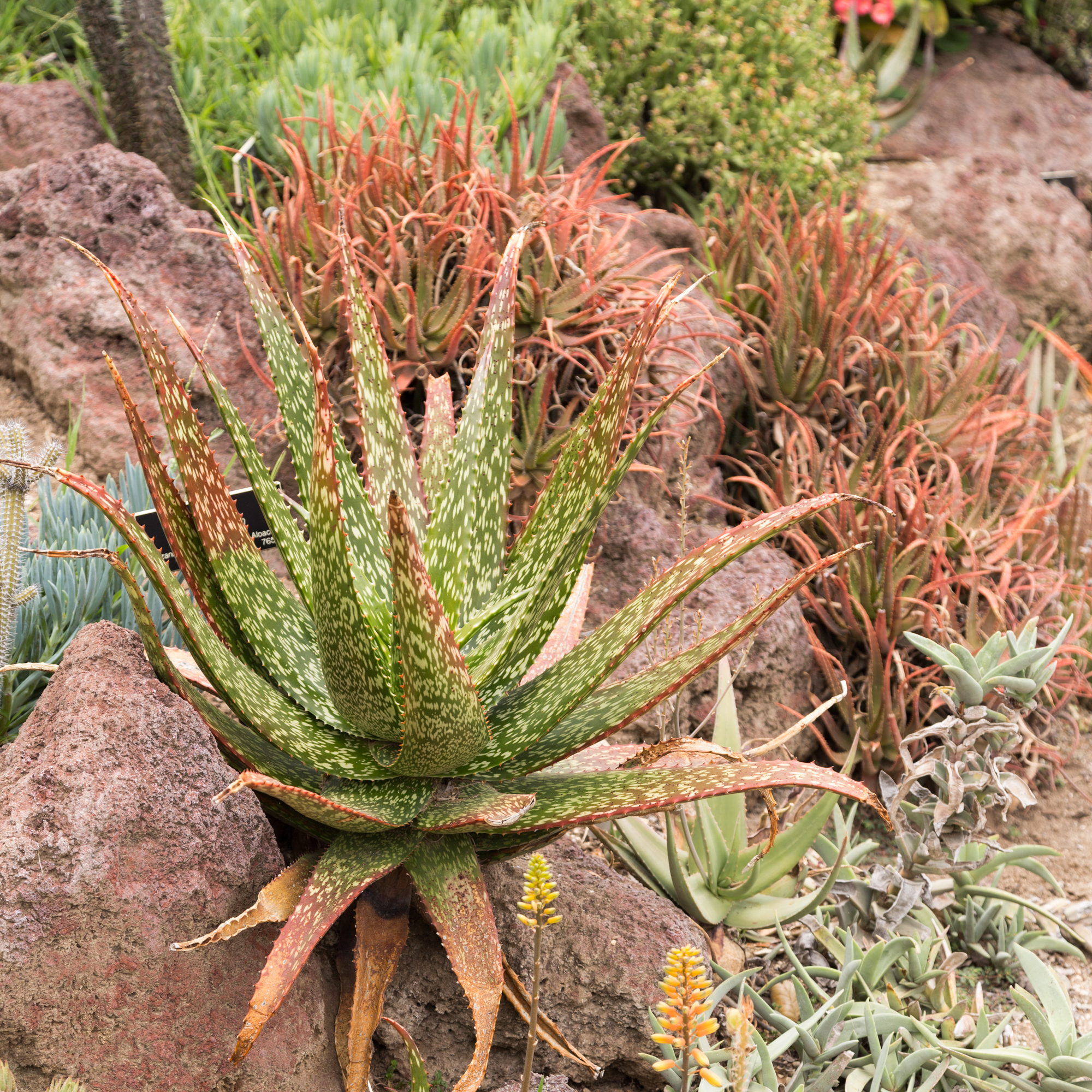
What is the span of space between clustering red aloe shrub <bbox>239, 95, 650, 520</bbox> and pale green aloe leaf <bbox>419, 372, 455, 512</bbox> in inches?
20.5

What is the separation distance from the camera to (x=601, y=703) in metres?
1.50

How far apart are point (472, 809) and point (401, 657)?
24cm

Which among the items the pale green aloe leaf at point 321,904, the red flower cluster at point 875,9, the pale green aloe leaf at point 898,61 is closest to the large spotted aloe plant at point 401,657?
the pale green aloe leaf at point 321,904

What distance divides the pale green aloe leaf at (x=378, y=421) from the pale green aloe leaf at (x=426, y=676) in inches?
15.6

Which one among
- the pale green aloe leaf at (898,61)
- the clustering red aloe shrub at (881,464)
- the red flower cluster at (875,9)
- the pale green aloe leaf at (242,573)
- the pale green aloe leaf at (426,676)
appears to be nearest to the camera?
the pale green aloe leaf at (426,676)

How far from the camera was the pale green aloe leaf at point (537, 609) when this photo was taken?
1.39m

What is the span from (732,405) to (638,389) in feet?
2.17

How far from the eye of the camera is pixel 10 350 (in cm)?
267

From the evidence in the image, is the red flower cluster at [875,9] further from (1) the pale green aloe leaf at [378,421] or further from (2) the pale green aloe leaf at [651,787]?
(2) the pale green aloe leaf at [651,787]

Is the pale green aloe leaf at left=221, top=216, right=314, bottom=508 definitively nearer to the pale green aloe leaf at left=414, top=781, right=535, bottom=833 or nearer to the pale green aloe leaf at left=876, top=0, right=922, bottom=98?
the pale green aloe leaf at left=414, top=781, right=535, bottom=833

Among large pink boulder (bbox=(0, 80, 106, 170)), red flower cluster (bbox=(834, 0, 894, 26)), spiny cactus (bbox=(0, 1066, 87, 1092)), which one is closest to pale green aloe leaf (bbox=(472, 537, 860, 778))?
spiny cactus (bbox=(0, 1066, 87, 1092))

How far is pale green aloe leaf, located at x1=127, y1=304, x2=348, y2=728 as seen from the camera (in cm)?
136

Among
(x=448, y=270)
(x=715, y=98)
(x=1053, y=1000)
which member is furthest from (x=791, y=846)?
(x=715, y=98)

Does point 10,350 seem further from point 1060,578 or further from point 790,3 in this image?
point 790,3
